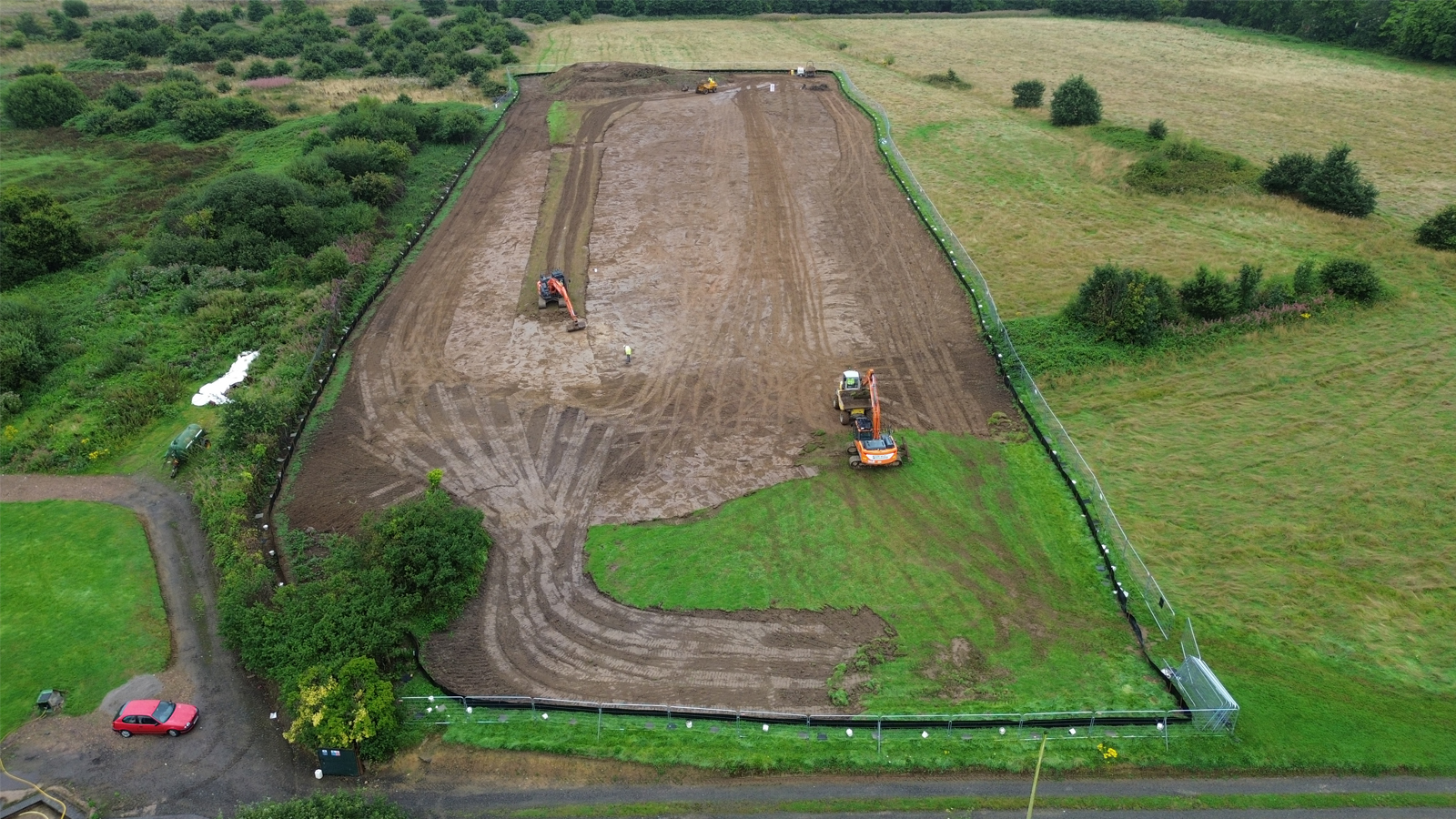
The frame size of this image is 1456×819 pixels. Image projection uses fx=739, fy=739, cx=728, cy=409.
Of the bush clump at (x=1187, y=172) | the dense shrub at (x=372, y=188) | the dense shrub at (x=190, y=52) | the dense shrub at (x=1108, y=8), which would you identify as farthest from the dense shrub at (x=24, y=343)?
the dense shrub at (x=1108, y=8)

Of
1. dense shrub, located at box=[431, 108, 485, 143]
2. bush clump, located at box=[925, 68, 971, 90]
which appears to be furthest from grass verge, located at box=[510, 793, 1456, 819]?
bush clump, located at box=[925, 68, 971, 90]

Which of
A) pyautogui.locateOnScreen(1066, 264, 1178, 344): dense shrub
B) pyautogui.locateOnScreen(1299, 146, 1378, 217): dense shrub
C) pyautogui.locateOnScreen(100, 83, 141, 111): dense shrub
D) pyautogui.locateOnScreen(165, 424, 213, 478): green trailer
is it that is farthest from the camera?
pyautogui.locateOnScreen(100, 83, 141, 111): dense shrub

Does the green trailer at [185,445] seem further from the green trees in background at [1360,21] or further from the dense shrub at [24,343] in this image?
the green trees in background at [1360,21]

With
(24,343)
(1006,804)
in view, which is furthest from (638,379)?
(24,343)

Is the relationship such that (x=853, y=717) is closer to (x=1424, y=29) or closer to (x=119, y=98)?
(x=119, y=98)

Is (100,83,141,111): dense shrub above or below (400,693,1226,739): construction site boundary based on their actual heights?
above

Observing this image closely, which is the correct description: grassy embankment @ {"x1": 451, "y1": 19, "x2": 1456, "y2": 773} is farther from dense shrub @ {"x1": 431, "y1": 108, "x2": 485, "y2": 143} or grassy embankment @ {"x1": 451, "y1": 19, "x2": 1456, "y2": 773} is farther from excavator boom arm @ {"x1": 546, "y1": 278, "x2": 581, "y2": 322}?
dense shrub @ {"x1": 431, "y1": 108, "x2": 485, "y2": 143}
